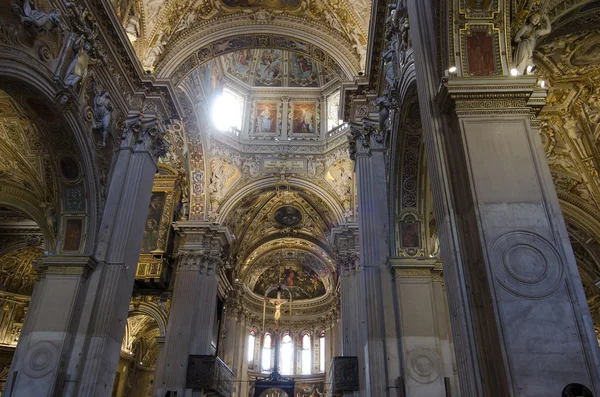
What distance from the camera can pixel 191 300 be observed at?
17156mm

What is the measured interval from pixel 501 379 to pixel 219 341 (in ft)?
63.4

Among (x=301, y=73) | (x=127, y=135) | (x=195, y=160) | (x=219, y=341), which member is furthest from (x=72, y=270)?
(x=301, y=73)

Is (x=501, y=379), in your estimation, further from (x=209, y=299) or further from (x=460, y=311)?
(x=209, y=299)

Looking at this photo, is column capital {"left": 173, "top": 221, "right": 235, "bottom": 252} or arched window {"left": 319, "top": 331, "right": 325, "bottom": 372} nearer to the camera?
column capital {"left": 173, "top": 221, "right": 235, "bottom": 252}

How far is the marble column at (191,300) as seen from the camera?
15438 mm

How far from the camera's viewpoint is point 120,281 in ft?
31.6

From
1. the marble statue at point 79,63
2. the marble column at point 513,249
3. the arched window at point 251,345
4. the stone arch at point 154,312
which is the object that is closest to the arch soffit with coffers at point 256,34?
the marble statue at point 79,63

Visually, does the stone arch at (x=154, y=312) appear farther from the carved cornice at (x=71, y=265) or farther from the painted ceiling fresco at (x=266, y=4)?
the painted ceiling fresco at (x=266, y=4)

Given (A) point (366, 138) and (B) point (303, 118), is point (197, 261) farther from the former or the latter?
(A) point (366, 138)

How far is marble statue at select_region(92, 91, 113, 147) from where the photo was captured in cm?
1000

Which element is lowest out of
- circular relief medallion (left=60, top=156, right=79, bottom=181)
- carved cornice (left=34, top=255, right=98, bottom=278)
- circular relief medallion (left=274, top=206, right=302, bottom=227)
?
carved cornice (left=34, top=255, right=98, bottom=278)

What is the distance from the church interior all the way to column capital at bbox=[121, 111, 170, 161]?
0.05m

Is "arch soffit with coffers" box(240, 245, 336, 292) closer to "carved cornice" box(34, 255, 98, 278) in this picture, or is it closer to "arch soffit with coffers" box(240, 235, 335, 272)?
"arch soffit with coffers" box(240, 235, 335, 272)

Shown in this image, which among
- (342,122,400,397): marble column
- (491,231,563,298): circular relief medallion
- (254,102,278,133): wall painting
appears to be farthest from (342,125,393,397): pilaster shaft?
(254,102,278,133): wall painting
